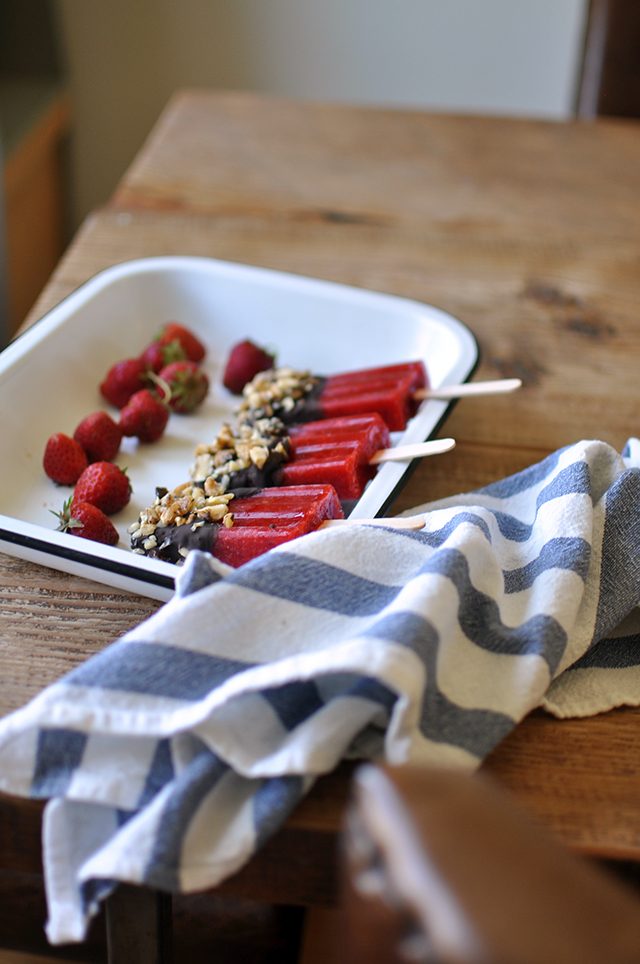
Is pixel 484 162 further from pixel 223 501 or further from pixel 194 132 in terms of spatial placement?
pixel 223 501

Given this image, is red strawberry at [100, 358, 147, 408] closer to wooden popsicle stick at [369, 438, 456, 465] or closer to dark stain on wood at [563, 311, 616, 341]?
wooden popsicle stick at [369, 438, 456, 465]

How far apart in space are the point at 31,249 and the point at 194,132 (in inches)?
37.1

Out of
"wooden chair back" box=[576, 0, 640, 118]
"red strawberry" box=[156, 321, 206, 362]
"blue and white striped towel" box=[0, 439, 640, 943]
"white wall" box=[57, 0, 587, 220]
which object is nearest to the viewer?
"blue and white striped towel" box=[0, 439, 640, 943]

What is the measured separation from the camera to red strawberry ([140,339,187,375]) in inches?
37.4

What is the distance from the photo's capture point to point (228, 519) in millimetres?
712

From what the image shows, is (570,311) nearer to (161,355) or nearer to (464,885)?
(161,355)

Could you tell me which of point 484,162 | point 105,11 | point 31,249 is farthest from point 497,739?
point 105,11

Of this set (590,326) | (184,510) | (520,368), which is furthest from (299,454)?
(590,326)

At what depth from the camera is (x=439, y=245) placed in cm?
120

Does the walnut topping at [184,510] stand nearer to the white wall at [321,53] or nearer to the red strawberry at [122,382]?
the red strawberry at [122,382]

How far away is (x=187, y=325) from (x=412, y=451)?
0.37m

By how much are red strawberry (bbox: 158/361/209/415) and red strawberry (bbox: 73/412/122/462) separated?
0.08m

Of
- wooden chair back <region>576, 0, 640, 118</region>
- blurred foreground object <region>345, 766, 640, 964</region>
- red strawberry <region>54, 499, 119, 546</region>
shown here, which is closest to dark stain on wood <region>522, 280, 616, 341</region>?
red strawberry <region>54, 499, 119, 546</region>

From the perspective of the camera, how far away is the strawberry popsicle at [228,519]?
27.0 inches
